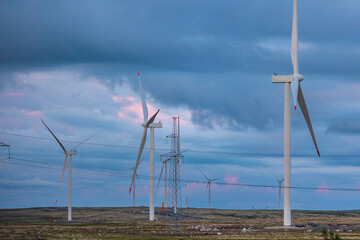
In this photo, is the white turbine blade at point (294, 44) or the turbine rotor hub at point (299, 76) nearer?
the turbine rotor hub at point (299, 76)

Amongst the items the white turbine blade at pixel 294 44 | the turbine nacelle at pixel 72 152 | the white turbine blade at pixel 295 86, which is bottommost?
the turbine nacelle at pixel 72 152

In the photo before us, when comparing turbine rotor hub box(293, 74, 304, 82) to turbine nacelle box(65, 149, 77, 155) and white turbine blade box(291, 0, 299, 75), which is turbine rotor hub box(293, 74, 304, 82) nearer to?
white turbine blade box(291, 0, 299, 75)

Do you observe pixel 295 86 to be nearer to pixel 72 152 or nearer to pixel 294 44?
pixel 294 44

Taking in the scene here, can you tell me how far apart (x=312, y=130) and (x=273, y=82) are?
512 inches

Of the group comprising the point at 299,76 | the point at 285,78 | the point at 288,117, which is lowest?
the point at 288,117

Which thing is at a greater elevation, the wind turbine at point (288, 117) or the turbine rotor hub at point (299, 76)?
the turbine rotor hub at point (299, 76)

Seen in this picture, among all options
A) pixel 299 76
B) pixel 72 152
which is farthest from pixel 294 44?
pixel 72 152

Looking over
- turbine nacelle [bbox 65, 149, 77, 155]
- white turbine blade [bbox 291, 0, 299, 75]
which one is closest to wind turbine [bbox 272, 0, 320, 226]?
white turbine blade [bbox 291, 0, 299, 75]

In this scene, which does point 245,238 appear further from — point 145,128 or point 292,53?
point 145,128

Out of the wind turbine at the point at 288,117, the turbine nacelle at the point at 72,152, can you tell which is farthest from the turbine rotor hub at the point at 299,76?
the turbine nacelle at the point at 72,152

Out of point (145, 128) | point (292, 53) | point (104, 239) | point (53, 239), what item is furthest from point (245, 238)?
point (145, 128)

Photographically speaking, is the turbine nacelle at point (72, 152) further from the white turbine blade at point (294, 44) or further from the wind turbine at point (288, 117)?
the white turbine blade at point (294, 44)

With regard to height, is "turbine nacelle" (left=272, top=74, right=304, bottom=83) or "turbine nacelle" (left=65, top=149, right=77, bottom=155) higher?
"turbine nacelle" (left=272, top=74, right=304, bottom=83)

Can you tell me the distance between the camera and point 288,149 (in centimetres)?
10725
